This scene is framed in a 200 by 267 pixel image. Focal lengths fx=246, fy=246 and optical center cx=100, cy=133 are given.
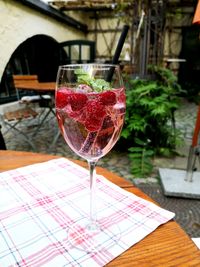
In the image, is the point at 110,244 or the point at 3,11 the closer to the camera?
the point at 110,244

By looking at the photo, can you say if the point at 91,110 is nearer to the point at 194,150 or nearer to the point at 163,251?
the point at 163,251

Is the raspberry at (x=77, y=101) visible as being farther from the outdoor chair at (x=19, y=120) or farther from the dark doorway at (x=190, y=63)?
the dark doorway at (x=190, y=63)

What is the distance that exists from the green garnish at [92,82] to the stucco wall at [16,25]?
5121mm

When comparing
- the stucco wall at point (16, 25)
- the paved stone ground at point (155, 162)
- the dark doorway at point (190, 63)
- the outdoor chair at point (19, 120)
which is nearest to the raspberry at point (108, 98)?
the paved stone ground at point (155, 162)

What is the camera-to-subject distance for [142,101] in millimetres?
3625

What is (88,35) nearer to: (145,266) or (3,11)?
(3,11)

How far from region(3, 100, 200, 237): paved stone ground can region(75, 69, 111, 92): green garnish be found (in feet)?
6.05

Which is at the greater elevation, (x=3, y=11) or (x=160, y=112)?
(x=3, y=11)

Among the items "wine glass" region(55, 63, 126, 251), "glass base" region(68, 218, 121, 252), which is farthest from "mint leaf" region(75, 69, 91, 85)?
"glass base" region(68, 218, 121, 252)

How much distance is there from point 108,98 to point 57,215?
377 millimetres

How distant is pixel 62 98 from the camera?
1.92ft

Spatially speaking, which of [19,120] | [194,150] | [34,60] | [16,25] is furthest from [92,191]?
[34,60]

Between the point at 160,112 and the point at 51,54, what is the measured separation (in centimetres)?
556

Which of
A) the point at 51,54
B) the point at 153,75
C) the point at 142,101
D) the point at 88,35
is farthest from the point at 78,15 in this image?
the point at 142,101
